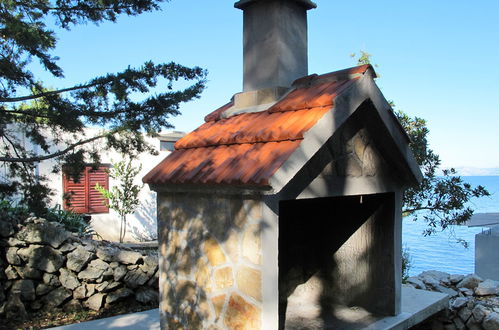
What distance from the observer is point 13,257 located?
7066 millimetres

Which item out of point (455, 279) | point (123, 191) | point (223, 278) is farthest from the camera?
point (123, 191)

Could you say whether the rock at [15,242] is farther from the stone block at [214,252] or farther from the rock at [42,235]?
the stone block at [214,252]

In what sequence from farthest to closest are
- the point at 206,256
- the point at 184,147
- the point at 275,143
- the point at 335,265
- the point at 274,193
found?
the point at 335,265, the point at 184,147, the point at 206,256, the point at 275,143, the point at 274,193

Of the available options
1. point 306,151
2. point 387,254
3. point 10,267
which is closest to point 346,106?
point 306,151

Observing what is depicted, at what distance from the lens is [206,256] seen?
347 centimetres

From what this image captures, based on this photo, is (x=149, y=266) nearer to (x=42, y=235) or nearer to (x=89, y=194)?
(x=42, y=235)

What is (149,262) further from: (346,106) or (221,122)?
(346,106)

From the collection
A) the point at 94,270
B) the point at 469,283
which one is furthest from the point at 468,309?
the point at 94,270

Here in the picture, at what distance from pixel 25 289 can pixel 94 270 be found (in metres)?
1.11

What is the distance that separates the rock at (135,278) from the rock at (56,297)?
94cm

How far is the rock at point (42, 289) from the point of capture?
274 inches

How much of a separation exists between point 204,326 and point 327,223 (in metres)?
2.08

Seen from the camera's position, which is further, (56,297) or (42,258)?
(42,258)

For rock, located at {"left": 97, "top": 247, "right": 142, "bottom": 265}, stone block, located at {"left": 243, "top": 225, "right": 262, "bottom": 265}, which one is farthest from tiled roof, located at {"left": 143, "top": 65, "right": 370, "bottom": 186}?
rock, located at {"left": 97, "top": 247, "right": 142, "bottom": 265}
